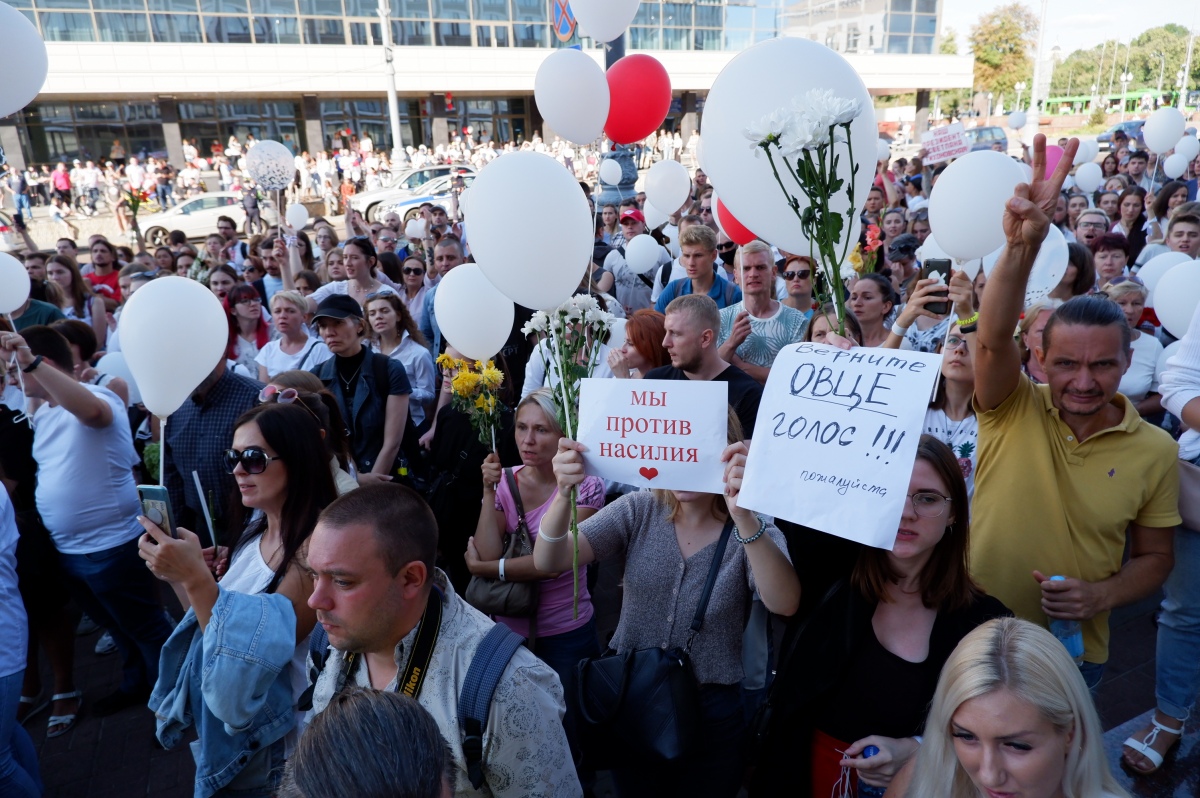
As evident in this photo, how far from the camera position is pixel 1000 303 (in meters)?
2.09

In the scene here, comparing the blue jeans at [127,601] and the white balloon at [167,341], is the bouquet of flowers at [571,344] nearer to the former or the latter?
the white balloon at [167,341]

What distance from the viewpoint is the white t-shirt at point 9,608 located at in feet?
9.23

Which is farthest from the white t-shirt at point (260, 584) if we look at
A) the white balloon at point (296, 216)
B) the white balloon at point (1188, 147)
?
the white balloon at point (1188, 147)

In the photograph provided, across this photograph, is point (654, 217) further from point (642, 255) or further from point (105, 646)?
point (105, 646)

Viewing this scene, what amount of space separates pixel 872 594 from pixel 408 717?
52.2 inches

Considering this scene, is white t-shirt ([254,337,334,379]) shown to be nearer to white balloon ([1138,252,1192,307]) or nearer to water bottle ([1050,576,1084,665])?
water bottle ([1050,576,1084,665])

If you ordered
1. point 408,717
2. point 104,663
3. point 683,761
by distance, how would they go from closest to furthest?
point 408,717
point 683,761
point 104,663

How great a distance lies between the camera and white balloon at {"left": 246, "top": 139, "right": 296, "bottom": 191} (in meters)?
9.26

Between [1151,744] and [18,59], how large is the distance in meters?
5.98

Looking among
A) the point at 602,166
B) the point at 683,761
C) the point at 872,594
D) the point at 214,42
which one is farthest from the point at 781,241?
the point at 214,42

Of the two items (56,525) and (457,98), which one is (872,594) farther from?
(457,98)

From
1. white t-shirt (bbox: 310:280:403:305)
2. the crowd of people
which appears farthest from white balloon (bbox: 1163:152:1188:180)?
white t-shirt (bbox: 310:280:403:305)

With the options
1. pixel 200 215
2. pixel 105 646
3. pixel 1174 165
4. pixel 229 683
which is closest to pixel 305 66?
pixel 200 215

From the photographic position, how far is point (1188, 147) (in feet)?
38.3
